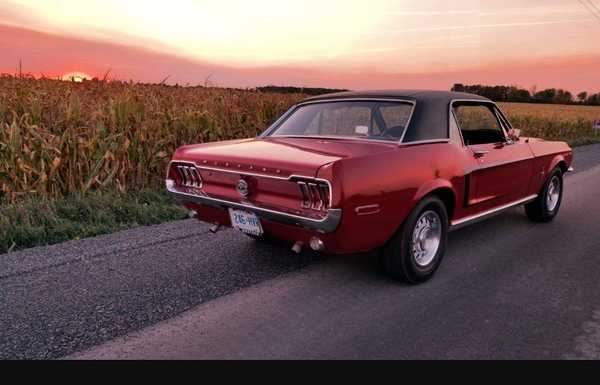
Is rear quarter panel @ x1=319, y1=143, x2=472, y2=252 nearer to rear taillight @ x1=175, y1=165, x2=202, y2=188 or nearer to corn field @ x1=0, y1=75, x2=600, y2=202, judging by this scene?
rear taillight @ x1=175, y1=165, x2=202, y2=188

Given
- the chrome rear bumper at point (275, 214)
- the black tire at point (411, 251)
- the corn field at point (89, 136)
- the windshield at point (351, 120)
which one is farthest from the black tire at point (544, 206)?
the corn field at point (89, 136)

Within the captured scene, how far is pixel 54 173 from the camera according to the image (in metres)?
6.40

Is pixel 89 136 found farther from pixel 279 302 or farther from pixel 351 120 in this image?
pixel 279 302

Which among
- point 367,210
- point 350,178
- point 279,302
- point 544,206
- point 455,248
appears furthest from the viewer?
point 544,206

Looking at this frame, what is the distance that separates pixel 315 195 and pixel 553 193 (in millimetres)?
4356

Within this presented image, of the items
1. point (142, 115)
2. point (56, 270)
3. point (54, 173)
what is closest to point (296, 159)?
point (56, 270)

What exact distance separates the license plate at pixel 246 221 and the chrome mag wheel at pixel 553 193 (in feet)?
13.5

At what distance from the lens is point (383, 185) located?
3590 mm

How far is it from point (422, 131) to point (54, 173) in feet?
15.1

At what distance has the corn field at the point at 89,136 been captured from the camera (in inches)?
245

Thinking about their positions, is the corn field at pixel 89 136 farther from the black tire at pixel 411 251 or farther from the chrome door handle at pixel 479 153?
the chrome door handle at pixel 479 153

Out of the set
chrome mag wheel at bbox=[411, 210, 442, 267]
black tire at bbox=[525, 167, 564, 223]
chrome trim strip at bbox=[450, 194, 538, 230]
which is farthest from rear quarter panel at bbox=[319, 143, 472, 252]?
black tire at bbox=[525, 167, 564, 223]

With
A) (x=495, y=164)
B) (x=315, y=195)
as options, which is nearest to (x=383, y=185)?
(x=315, y=195)
